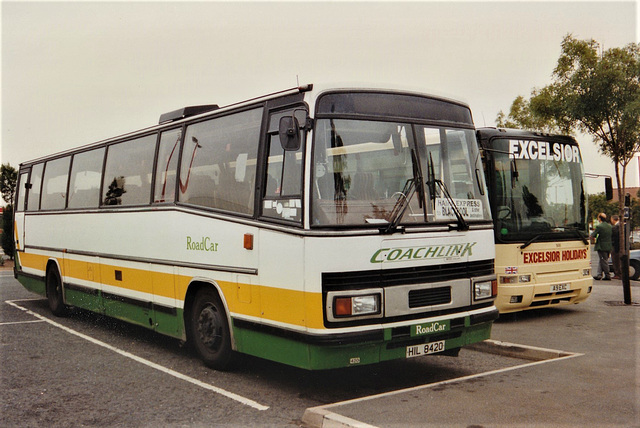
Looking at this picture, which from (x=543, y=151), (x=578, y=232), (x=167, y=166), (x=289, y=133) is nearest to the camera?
(x=289, y=133)

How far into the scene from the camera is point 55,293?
1313 centimetres

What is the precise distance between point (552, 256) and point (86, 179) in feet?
26.7

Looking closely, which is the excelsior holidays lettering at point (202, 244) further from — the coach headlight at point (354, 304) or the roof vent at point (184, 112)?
the coach headlight at point (354, 304)

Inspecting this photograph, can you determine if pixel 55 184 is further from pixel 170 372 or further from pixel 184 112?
pixel 170 372

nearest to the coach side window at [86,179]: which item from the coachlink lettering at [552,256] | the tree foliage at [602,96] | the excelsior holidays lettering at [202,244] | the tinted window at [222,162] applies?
the tinted window at [222,162]

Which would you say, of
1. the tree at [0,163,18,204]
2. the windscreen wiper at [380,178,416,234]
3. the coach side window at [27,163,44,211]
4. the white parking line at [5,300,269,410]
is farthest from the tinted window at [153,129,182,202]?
the tree at [0,163,18,204]

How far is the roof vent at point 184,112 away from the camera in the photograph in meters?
8.89

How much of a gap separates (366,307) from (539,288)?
5.76 meters

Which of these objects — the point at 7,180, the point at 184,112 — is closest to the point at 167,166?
the point at 184,112

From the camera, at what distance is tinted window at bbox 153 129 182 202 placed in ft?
30.0

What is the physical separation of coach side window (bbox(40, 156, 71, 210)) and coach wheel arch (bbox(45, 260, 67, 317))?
1172 mm

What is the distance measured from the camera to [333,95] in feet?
22.2

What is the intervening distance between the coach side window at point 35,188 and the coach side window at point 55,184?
0.32 meters

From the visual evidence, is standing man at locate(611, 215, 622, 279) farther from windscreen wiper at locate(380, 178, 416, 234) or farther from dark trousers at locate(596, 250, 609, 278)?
windscreen wiper at locate(380, 178, 416, 234)
